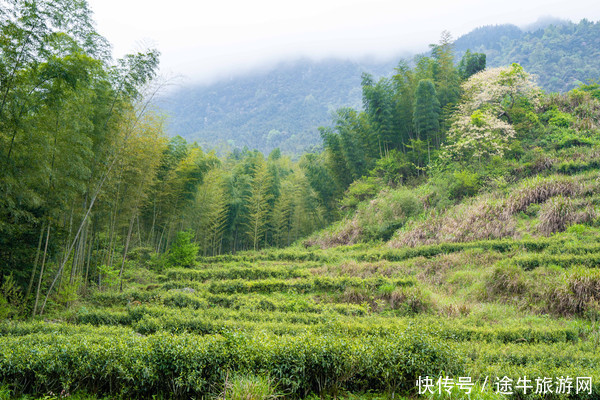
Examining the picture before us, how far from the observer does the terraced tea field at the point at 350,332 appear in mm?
3652

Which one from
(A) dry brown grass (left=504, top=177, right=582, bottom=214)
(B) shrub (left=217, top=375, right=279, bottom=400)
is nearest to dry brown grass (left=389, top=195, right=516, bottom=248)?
(A) dry brown grass (left=504, top=177, right=582, bottom=214)

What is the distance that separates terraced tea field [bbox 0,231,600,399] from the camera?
365cm

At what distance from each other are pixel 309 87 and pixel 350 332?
141794mm

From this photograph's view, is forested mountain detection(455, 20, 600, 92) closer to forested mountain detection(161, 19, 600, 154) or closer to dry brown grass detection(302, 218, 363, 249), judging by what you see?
forested mountain detection(161, 19, 600, 154)

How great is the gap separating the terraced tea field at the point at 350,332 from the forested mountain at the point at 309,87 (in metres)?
41.2

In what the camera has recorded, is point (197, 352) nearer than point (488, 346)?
Yes

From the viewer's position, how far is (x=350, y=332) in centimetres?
564

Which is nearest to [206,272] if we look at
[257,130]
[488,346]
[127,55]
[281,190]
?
[127,55]

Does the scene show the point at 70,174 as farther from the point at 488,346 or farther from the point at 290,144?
the point at 290,144

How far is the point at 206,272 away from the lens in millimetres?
13242

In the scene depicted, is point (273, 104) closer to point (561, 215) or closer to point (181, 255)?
point (181, 255)

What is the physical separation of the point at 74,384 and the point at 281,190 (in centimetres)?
2274

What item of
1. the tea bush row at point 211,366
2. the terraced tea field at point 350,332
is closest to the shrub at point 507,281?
the terraced tea field at point 350,332

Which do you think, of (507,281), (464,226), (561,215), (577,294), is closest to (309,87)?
(464,226)
